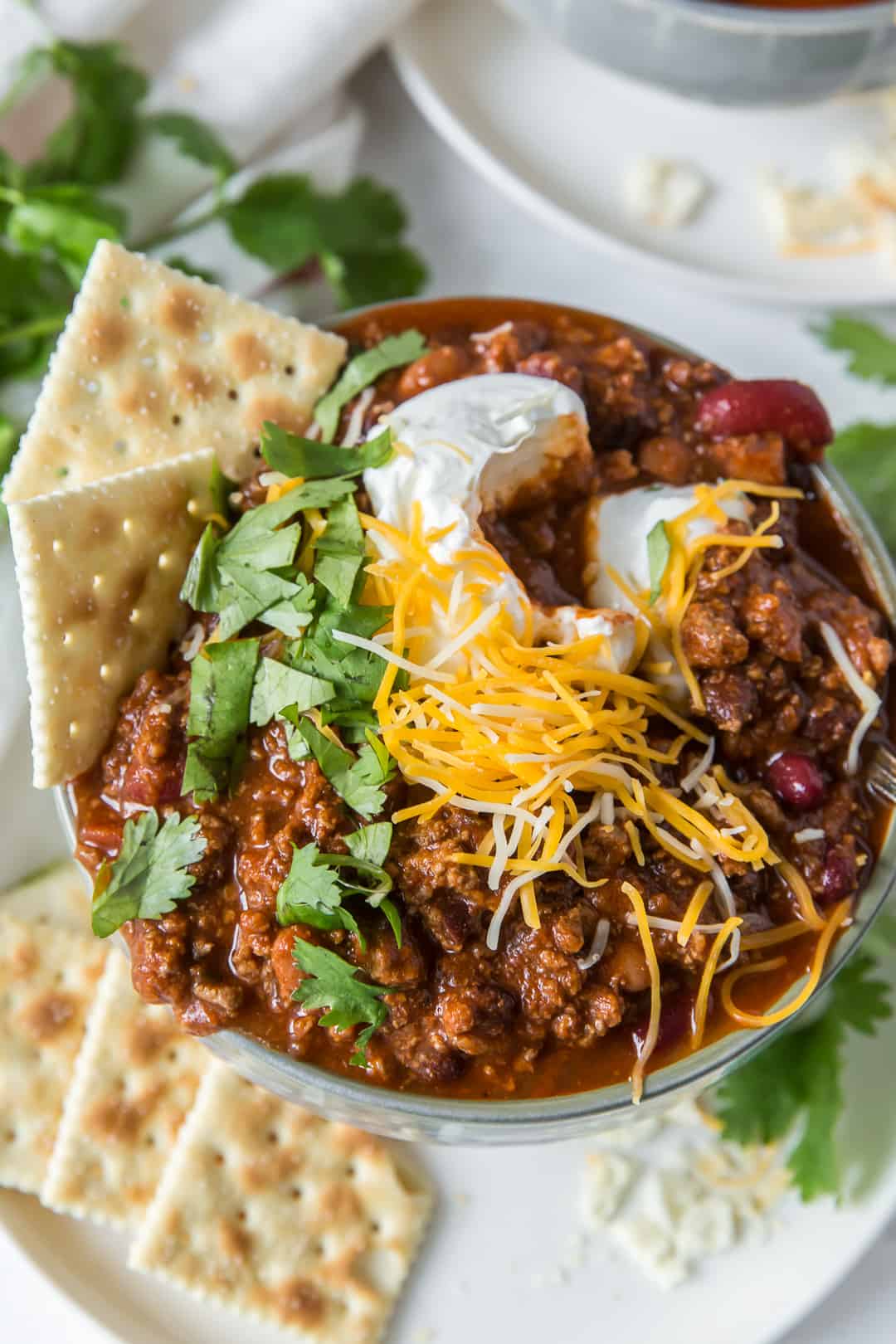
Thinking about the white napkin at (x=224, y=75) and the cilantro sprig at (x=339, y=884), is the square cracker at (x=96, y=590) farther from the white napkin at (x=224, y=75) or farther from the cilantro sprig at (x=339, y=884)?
the white napkin at (x=224, y=75)

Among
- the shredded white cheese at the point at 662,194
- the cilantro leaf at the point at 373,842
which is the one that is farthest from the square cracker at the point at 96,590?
the shredded white cheese at the point at 662,194

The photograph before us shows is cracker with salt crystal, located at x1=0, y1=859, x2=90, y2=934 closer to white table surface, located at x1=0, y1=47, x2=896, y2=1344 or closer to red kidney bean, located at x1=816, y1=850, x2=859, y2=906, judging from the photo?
red kidney bean, located at x1=816, y1=850, x2=859, y2=906

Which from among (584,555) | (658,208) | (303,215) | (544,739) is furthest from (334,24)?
(544,739)

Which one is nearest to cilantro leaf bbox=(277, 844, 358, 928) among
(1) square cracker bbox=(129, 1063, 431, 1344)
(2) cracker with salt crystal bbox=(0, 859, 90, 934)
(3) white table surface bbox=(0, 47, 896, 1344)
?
(1) square cracker bbox=(129, 1063, 431, 1344)

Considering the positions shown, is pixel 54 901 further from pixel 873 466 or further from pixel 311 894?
pixel 873 466

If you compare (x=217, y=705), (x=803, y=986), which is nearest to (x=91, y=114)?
(x=217, y=705)

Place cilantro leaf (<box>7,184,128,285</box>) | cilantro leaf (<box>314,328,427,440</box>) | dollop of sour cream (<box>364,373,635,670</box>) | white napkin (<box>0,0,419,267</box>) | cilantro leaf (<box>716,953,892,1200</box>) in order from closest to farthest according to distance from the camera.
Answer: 1. dollop of sour cream (<box>364,373,635,670</box>)
2. cilantro leaf (<box>314,328,427,440</box>)
3. cilantro leaf (<box>716,953,892,1200</box>)
4. cilantro leaf (<box>7,184,128,285</box>)
5. white napkin (<box>0,0,419,267</box>)

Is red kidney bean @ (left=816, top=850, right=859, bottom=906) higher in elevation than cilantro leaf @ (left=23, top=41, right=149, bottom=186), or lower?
lower

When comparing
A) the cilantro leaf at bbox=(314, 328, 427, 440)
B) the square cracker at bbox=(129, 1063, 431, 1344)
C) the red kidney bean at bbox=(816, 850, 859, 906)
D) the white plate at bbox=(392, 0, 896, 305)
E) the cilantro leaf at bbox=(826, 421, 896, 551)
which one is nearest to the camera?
the red kidney bean at bbox=(816, 850, 859, 906)
